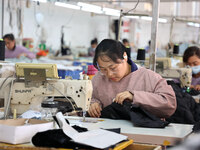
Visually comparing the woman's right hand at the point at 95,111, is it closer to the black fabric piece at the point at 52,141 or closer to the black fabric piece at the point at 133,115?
the black fabric piece at the point at 133,115

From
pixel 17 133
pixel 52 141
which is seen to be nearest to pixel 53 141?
pixel 52 141

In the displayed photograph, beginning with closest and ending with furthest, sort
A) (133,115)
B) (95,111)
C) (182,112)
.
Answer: (133,115) → (95,111) → (182,112)

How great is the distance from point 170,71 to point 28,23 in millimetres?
6305

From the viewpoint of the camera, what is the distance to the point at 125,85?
2912mm

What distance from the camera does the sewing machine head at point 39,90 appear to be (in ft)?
7.98

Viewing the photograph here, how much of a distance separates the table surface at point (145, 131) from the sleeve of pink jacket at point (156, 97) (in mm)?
209

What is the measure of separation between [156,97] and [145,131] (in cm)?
53

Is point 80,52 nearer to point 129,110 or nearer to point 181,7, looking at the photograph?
point 129,110

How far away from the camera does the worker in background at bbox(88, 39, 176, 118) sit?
2.65 metres

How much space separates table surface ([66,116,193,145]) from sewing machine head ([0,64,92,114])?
0.15 metres

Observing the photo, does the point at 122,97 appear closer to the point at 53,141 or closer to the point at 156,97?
the point at 156,97

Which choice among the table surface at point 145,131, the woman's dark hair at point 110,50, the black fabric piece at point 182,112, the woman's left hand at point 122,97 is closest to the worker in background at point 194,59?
the black fabric piece at point 182,112

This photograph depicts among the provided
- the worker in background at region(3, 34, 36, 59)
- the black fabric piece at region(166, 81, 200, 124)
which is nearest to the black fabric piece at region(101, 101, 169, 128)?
the black fabric piece at region(166, 81, 200, 124)

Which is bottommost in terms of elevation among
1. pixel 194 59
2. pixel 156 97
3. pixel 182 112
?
pixel 182 112
